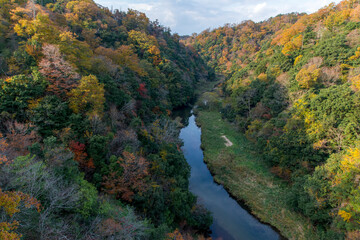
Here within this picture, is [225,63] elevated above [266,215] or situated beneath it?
elevated above

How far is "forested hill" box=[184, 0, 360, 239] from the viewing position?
17.1 metres

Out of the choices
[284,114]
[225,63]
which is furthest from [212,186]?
[225,63]

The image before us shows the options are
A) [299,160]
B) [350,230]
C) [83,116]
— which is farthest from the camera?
[299,160]

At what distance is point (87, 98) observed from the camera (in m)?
18.5

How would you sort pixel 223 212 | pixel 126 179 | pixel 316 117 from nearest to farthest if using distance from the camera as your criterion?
pixel 126 179
pixel 223 212
pixel 316 117

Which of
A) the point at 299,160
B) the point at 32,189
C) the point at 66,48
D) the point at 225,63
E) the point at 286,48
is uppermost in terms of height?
the point at 225,63

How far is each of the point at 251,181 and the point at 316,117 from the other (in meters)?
11.2

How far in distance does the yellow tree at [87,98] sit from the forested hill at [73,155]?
0.30 ft

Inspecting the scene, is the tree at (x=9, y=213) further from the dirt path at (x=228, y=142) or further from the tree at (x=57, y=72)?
the dirt path at (x=228, y=142)

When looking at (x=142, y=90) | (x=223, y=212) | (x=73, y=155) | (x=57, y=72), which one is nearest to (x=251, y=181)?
(x=223, y=212)

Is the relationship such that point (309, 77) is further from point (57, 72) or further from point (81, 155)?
point (57, 72)

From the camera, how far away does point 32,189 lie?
9633 millimetres

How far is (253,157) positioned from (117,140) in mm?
21667

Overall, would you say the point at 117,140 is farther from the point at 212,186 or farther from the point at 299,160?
the point at 299,160
